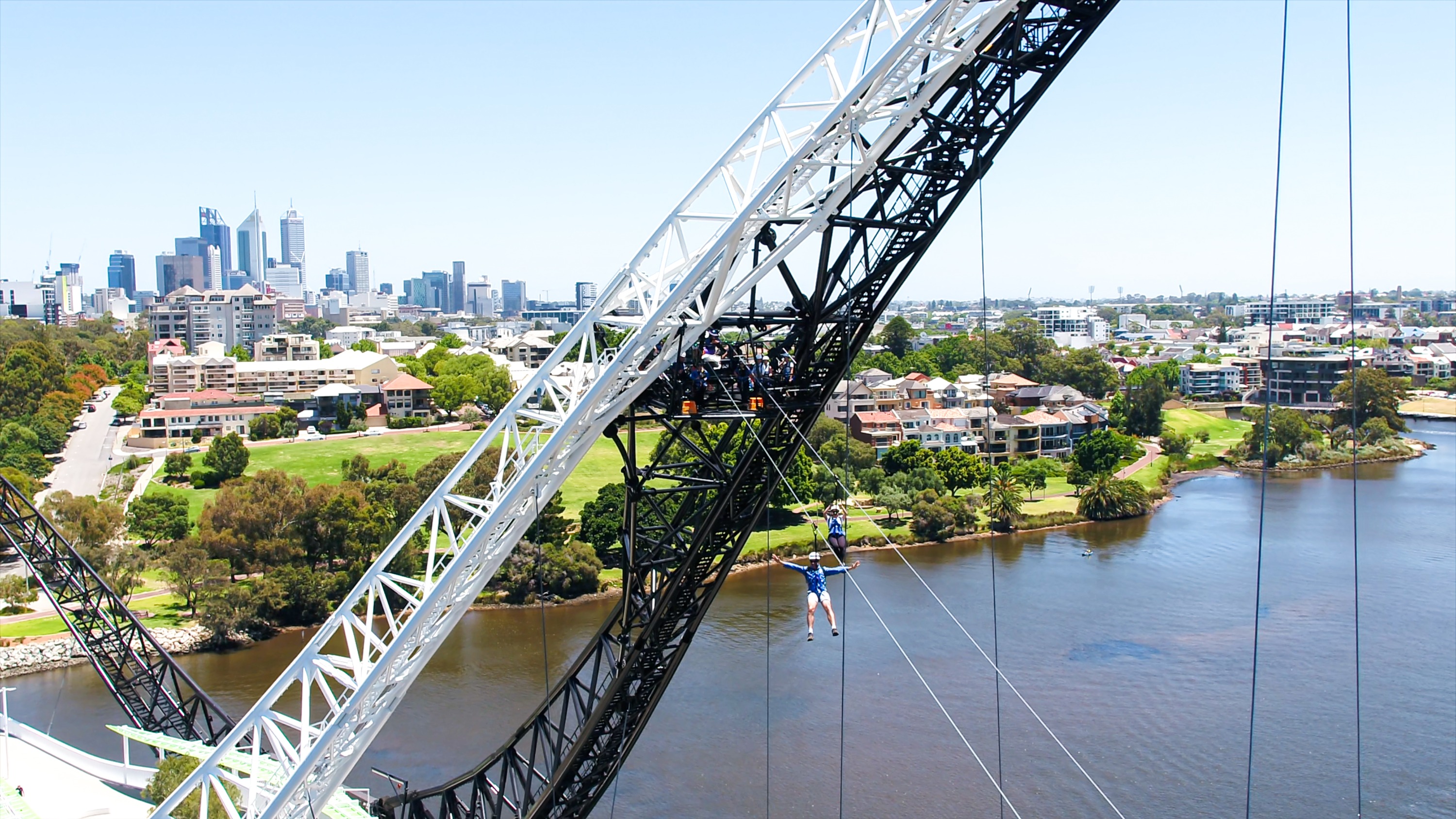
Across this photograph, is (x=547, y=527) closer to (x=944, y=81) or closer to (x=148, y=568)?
(x=148, y=568)

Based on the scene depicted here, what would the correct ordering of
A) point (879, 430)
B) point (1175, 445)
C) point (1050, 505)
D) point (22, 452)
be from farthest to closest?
1. point (1175, 445)
2. point (879, 430)
3. point (22, 452)
4. point (1050, 505)

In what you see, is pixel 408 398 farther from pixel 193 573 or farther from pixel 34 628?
pixel 34 628

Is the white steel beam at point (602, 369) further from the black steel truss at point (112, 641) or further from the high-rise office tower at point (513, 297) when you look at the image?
the high-rise office tower at point (513, 297)

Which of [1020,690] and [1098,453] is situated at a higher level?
[1098,453]

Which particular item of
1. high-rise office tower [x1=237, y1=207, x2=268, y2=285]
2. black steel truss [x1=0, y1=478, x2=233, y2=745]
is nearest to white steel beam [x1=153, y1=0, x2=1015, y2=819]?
black steel truss [x1=0, y1=478, x2=233, y2=745]

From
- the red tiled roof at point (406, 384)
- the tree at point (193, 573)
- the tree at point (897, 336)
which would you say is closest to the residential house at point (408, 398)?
the red tiled roof at point (406, 384)

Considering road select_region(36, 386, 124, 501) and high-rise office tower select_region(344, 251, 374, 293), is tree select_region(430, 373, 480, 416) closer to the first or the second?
road select_region(36, 386, 124, 501)

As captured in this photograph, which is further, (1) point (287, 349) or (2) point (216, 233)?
(2) point (216, 233)

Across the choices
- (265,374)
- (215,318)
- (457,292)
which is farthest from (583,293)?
(265,374)
